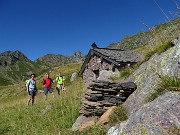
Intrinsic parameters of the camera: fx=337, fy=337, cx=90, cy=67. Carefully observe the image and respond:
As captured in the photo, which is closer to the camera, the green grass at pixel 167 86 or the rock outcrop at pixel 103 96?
the green grass at pixel 167 86

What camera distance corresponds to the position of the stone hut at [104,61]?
37219 millimetres

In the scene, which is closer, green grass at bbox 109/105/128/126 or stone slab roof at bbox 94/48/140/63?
green grass at bbox 109/105/128/126

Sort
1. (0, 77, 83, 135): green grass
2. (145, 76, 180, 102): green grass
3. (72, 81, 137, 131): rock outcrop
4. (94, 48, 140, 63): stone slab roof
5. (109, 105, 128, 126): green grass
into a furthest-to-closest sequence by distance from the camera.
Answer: (94, 48, 140, 63): stone slab roof < (0, 77, 83, 135): green grass < (72, 81, 137, 131): rock outcrop < (109, 105, 128, 126): green grass < (145, 76, 180, 102): green grass

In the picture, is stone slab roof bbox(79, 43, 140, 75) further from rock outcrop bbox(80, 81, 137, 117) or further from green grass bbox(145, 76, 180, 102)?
green grass bbox(145, 76, 180, 102)

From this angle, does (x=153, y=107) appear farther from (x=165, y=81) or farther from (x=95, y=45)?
(x=95, y=45)

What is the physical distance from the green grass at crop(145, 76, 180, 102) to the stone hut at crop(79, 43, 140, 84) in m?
28.5

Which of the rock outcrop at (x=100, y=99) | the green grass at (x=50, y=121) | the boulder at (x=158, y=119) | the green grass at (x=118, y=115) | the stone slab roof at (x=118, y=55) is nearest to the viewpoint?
the boulder at (x=158, y=119)

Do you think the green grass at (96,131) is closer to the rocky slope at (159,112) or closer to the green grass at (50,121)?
the green grass at (50,121)

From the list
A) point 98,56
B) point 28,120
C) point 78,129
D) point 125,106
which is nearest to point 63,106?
point 28,120

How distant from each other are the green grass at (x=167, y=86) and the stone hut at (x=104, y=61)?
2846 centimetres

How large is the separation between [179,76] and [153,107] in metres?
1.33

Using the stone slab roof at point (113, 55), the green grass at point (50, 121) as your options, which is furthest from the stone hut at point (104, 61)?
the green grass at point (50, 121)

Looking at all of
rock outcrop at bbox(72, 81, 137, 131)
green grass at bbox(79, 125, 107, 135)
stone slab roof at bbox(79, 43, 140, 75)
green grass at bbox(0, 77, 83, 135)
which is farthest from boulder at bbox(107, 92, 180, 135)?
stone slab roof at bbox(79, 43, 140, 75)

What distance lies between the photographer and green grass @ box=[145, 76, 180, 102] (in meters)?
6.87
